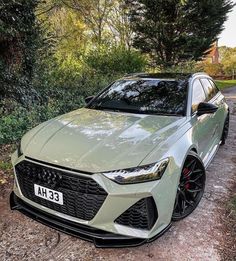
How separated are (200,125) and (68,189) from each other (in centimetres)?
185

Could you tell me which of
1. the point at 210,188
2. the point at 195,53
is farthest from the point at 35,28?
the point at 195,53

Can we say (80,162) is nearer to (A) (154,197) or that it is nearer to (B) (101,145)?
(B) (101,145)

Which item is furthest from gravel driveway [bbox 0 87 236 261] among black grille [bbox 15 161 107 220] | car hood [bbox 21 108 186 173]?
car hood [bbox 21 108 186 173]

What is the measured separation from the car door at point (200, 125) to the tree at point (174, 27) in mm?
12174

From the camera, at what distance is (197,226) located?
119 inches

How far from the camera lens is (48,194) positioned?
249cm

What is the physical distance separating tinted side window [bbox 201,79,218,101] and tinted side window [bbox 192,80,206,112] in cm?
23

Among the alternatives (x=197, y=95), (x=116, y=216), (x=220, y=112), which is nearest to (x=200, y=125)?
(x=197, y=95)

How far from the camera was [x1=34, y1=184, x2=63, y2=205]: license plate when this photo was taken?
2.43 metres

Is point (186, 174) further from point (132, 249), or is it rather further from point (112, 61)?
point (112, 61)

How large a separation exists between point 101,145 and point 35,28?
18.2ft

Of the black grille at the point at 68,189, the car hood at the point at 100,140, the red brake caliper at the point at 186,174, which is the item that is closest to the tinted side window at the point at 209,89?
the car hood at the point at 100,140

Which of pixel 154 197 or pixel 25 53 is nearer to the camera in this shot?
pixel 154 197

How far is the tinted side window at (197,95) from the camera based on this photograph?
143 inches
